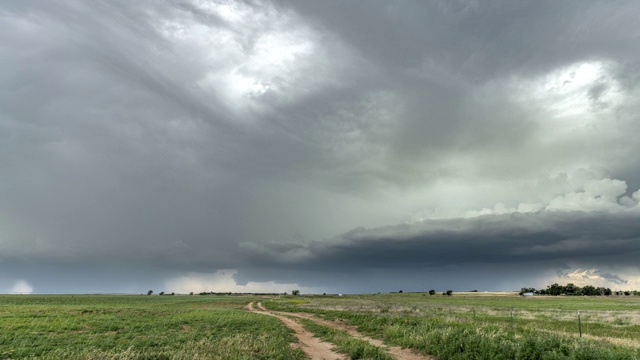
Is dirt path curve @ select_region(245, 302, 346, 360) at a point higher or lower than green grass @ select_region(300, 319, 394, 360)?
lower

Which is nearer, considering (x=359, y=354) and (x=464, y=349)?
(x=464, y=349)

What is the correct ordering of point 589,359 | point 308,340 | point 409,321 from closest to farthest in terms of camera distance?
point 589,359 < point 308,340 < point 409,321

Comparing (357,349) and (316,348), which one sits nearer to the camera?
(357,349)

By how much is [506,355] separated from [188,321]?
35194 mm

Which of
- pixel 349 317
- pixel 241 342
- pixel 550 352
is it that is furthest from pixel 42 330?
pixel 550 352

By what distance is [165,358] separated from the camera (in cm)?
1819

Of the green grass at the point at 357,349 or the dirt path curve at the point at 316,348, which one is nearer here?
the green grass at the point at 357,349

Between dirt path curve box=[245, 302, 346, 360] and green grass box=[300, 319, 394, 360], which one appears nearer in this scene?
green grass box=[300, 319, 394, 360]

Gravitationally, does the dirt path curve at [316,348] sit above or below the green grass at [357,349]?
below

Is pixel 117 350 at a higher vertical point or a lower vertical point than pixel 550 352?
lower

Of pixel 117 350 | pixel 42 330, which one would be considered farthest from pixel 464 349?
pixel 42 330

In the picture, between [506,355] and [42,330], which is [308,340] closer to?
[506,355]

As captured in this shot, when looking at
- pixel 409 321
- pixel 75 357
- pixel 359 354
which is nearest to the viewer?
pixel 75 357

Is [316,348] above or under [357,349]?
under
